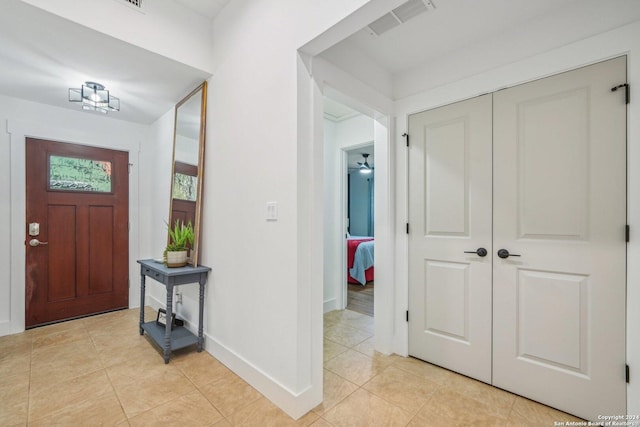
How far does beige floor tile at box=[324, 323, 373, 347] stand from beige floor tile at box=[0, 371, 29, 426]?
7.16ft

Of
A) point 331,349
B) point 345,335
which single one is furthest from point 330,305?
point 331,349

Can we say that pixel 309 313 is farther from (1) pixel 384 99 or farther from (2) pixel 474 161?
(1) pixel 384 99

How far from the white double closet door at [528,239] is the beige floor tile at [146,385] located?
1.83 m

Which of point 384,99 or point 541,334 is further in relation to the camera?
point 384,99

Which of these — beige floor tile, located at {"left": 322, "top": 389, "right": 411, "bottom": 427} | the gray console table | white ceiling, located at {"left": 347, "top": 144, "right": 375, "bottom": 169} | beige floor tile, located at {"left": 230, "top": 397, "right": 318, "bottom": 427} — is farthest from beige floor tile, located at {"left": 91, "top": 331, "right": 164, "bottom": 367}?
white ceiling, located at {"left": 347, "top": 144, "right": 375, "bottom": 169}

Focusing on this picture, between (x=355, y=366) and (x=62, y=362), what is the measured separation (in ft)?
7.73

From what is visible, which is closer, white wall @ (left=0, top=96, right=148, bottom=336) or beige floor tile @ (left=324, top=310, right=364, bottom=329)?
white wall @ (left=0, top=96, right=148, bottom=336)

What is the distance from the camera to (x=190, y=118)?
282 centimetres

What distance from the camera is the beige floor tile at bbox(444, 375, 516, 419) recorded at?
1.76m

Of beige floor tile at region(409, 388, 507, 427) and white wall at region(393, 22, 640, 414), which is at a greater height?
white wall at region(393, 22, 640, 414)

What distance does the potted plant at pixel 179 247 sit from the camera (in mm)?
2539

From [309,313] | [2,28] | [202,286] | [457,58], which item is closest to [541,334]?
[309,313]

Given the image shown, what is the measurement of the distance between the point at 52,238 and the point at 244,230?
8.65ft

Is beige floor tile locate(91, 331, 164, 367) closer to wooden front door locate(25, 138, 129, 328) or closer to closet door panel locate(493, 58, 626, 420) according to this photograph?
wooden front door locate(25, 138, 129, 328)
